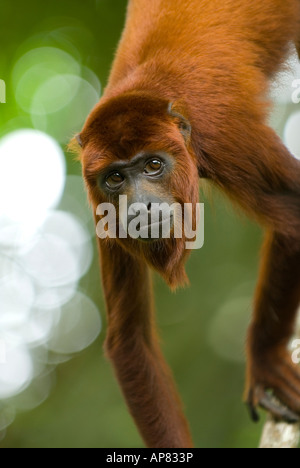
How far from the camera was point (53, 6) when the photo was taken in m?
5.85

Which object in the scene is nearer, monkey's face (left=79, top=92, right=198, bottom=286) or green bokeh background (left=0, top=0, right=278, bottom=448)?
monkey's face (left=79, top=92, right=198, bottom=286)

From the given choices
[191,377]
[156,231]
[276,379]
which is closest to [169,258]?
[156,231]

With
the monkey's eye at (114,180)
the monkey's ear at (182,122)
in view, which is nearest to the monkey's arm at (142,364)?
the monkey's eye at (114,180)

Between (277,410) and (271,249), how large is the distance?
116 cm

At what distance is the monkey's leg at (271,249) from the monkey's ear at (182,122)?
27cm

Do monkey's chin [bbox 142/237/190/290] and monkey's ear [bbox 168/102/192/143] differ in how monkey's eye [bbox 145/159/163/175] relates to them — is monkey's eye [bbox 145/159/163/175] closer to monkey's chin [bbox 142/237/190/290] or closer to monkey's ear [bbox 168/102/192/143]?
monkey's ear [bbox 168/102/192/143]

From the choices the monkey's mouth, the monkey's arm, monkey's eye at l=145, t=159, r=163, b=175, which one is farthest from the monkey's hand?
monkey's eye at l=145, t=159, r=163, b=175

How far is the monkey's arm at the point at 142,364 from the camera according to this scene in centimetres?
426

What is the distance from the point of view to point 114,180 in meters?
A: 3.55

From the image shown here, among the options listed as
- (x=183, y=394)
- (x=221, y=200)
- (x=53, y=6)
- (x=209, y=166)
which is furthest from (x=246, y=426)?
(x=53, y=6)

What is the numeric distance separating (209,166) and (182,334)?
4.02 m

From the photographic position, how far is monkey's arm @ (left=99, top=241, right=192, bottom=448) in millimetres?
4262

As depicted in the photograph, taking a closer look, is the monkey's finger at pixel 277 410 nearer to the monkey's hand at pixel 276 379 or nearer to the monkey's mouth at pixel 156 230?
the monkey's hand at pixel 276 379

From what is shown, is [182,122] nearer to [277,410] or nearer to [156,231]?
[156,231]
